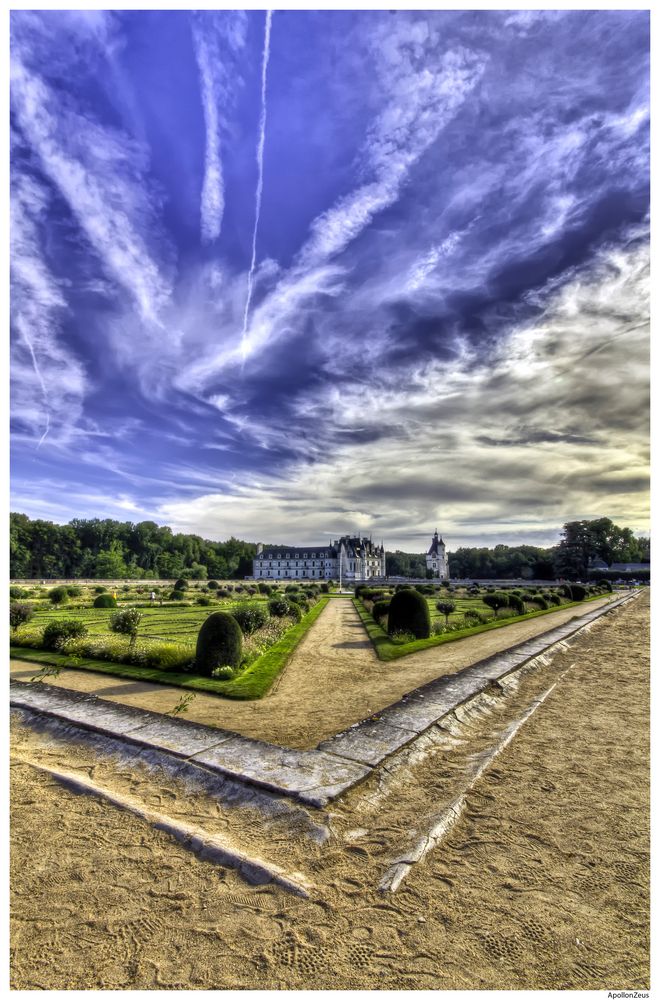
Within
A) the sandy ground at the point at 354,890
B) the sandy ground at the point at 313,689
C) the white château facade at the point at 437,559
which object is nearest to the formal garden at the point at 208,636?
the sandy ground at the point at 313,689

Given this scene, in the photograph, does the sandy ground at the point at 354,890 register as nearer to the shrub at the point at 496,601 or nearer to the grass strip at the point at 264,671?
the grass strip at the point at 264,671

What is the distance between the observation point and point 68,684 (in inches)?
407

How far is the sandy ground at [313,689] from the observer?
7.68m

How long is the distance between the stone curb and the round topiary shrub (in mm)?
6865

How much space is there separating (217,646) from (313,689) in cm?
271

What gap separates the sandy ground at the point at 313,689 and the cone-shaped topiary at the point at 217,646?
4.07ft

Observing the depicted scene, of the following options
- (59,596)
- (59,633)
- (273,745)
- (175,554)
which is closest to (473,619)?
(59,633)

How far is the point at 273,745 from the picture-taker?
644 centimetres

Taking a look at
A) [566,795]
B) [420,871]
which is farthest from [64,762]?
[566,795]

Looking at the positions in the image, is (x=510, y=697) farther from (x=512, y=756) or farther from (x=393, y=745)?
(x=393, y=745)

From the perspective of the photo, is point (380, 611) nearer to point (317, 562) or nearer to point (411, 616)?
point (411, 616)
